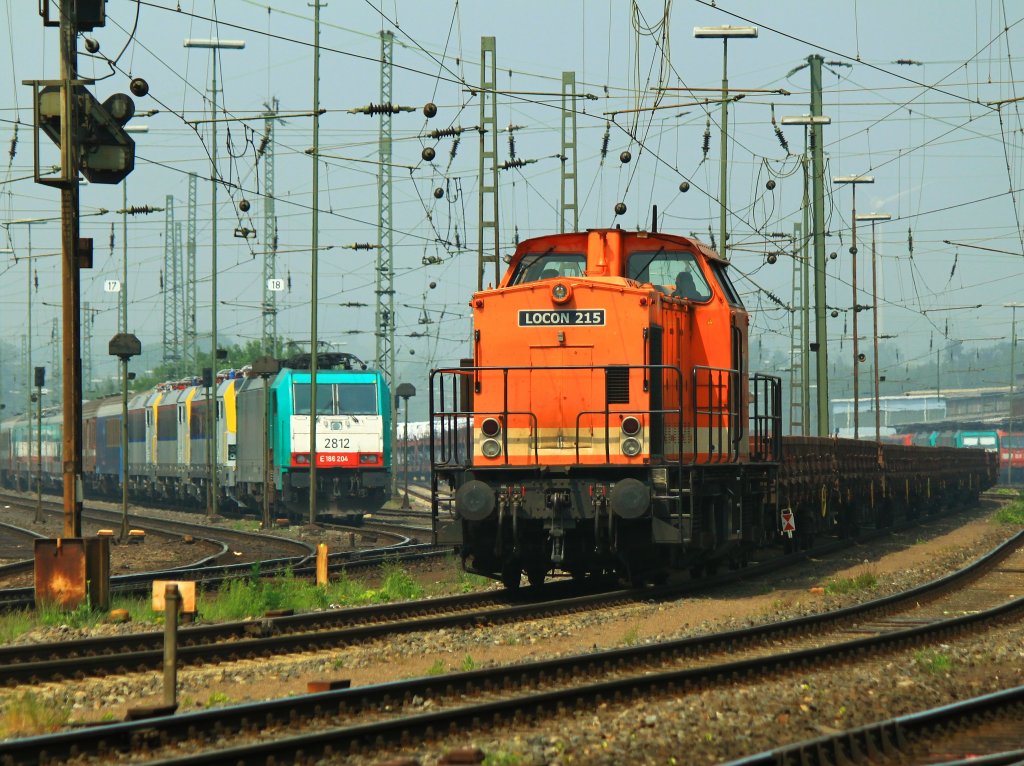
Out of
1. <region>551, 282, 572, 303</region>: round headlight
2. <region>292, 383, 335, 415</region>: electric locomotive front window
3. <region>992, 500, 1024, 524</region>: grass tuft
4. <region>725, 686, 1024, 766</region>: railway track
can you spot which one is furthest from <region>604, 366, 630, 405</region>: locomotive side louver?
<region>992, 500, 1024, 524</region>: grass tuft

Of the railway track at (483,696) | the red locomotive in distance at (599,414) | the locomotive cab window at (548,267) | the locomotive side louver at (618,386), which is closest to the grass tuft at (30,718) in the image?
the railway track at (483,696)

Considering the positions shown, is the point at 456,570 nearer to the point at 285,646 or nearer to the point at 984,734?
the point at 285,646

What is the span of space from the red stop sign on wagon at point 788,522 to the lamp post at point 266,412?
14.1 metres

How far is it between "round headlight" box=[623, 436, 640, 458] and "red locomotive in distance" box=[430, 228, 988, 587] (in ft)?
0.05

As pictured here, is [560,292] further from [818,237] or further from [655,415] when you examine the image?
[818,237]

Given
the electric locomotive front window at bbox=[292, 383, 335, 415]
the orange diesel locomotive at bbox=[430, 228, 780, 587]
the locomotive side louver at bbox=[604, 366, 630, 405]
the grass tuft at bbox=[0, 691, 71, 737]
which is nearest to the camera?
the grass tuft at bbox=[0, 691, 71, 737]

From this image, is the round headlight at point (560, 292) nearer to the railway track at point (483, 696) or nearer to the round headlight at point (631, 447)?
the round headlight at point (631, 447)

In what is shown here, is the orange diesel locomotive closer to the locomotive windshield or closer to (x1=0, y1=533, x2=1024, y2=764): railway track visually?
(x1=0, y1=533, x2=1024, y2=764): railway track

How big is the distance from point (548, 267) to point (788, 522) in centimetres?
733

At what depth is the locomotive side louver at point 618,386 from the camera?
1603cm

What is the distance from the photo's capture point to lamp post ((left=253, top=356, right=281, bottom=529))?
32406 mm

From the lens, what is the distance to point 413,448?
8644cm

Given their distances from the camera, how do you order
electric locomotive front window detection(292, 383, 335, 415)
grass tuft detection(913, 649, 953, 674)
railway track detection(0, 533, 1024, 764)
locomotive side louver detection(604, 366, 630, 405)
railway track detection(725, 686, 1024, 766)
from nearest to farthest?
railway track detection(725, 686, 1024, 766) < railway track detection(0, 533, 1024, 764) < grass tuft detection(913, 649, 953, 674) < locomotive side louver detection(604, 366, 630, 405) < electric locomotive front window detection(292, 383, 335, 415)

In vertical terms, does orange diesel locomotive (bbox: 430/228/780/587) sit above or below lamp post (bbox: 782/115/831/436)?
below
